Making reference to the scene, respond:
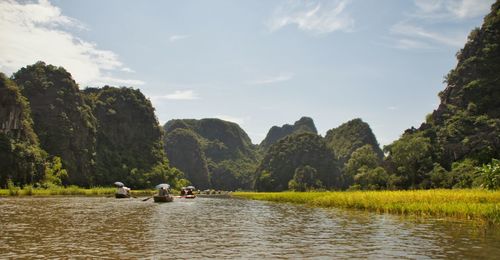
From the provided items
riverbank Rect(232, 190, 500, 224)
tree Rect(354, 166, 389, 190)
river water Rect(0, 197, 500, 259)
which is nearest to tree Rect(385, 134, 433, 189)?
tree Rect(354, 166, 389, 190)

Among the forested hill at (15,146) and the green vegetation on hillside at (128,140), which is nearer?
the forested hill at (15,146)

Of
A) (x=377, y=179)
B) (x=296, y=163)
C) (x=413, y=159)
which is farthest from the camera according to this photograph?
(x=296, y=163)

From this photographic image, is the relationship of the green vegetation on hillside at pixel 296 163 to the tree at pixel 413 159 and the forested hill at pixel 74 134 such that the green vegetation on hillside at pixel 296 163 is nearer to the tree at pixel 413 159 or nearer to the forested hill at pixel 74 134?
the forested hill at pixel 74 134

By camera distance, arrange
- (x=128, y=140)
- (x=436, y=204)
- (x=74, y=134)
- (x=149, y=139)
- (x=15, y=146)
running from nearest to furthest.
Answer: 1. (x=436, y=204)
2. (x=15, y=146)
3. (x=74, y=134)
4. (x=128, y=140)
5. (x=149, y=139)

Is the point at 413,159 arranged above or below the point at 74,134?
below

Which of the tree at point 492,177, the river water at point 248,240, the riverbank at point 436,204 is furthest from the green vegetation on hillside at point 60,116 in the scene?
the tree at point 492,177

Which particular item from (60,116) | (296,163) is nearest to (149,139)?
(60,116)

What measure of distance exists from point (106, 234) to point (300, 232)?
29.1ft

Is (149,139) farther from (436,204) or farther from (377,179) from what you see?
(436,204)

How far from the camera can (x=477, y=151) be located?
78250 millimetres

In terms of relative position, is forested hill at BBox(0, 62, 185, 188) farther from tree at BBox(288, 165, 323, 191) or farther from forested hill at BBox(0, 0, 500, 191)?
Answer: tree at BBox(288, 165, 323, 191)

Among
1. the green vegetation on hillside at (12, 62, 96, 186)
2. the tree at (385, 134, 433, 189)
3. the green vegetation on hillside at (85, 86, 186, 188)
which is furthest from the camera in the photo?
the green vegetation on hillside at (85, 86, 186, 188)

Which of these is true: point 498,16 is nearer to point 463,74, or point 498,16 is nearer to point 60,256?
point 463,74

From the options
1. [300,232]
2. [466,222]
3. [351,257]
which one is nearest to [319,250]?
[351,257]
